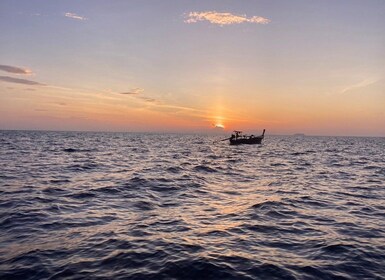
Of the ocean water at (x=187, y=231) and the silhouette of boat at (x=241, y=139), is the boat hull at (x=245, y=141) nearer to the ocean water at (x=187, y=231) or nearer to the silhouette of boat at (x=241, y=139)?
the silhouette of boat at (x=241, y=139)

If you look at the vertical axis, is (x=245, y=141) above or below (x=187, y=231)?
above

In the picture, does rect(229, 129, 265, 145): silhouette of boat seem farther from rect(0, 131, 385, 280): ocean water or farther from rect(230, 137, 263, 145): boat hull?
rect(0, 131, 385, 280): ocean water

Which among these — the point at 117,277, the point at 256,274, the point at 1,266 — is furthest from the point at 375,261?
the point at 1,266

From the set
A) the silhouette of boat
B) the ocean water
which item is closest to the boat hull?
the silhouette of boat

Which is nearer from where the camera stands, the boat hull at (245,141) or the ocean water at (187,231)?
the ocean water at (187,231)

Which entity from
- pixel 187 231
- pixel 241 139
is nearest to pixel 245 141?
pixel 241 139

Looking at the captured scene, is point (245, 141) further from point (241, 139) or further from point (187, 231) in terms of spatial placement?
point (187, 231)

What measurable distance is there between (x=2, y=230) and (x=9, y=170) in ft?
59.2

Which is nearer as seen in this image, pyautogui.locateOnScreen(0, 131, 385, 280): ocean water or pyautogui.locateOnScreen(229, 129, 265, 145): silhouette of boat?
pyautogui.locateOnScreen(0, 131, 385, 280): ocean water

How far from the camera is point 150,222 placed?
13.4 m

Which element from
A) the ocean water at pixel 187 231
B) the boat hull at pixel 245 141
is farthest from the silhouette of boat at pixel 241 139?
the ocean water at pixel 187 231

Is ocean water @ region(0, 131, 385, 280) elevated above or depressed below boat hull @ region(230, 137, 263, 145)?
below

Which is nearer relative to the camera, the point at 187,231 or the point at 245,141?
the point at 187,231

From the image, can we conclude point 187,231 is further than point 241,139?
No
